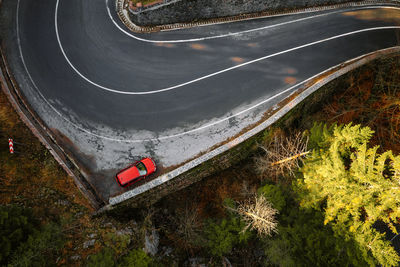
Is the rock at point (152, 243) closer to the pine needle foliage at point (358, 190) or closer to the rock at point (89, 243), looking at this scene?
the rock at point (89, 243)

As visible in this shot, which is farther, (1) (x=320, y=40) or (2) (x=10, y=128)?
(1) (x=320, y=40)

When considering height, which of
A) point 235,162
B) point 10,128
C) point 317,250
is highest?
point 10,128

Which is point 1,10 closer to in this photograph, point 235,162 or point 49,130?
point 49,130

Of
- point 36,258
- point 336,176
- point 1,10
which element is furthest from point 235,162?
point 1,10

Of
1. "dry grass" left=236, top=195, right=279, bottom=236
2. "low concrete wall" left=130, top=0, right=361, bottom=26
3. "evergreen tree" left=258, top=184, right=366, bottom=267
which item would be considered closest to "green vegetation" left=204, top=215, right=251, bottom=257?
"dry grass" left=236, top=195, right=279, bottom=236

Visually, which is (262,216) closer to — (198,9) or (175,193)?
(175,193)

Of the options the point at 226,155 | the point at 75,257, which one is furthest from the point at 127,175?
the point at 226,155
